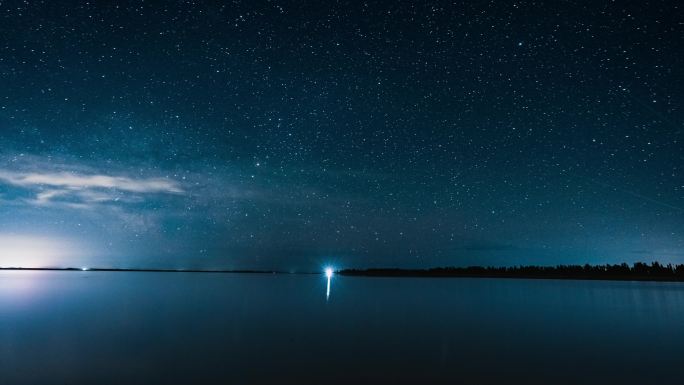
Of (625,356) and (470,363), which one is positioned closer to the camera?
(470,363)

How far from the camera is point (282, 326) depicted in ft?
71.7

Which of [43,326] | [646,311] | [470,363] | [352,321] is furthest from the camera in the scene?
[646,311]

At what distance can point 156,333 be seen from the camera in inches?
749

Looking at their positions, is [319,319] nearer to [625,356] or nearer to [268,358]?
[268,358]

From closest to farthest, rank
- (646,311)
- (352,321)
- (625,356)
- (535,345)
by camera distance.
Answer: (625,356)
(535,345)
(352,321)
(646,311)

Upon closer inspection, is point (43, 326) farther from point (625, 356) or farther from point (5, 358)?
point (625, 356)

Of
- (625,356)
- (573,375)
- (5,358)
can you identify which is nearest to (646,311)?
(625,356)

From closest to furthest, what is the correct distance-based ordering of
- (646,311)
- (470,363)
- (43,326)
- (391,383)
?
(391,383), (470,363), (43,326), (646,311)

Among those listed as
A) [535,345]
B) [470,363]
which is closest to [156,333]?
[470,363]

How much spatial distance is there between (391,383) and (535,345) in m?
8.64

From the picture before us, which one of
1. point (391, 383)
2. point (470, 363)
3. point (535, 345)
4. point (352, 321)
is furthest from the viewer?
point (352, 321)

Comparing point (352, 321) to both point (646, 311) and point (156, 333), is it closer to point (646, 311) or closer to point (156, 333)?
point (156, 333)

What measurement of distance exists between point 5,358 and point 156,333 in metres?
5.97

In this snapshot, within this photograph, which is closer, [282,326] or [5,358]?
[5,358]
